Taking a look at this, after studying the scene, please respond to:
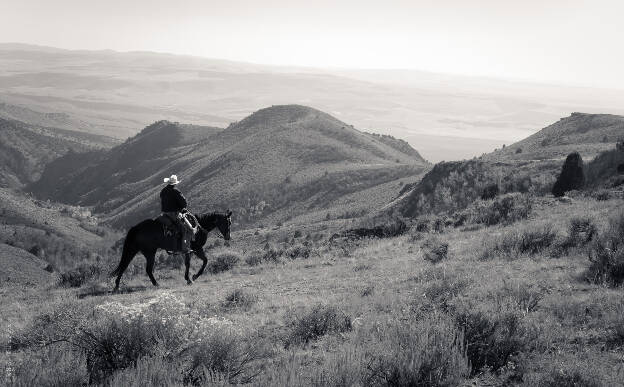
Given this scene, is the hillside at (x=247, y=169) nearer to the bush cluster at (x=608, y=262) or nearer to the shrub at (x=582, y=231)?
the shrub at (x=582, y=231)

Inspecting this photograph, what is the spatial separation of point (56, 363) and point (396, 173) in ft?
197

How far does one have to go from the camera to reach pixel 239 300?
1107 cm

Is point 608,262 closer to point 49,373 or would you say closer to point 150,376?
point 150,376

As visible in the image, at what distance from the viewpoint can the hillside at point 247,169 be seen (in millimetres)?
64688

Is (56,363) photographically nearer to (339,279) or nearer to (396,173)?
(339,279)

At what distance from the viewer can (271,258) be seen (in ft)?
61.5

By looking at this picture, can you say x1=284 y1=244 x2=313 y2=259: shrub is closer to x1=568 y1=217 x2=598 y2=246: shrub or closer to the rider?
the rider

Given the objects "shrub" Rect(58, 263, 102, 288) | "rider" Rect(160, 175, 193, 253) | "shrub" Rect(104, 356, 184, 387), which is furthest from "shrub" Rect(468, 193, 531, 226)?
"shrub" Rect(104, 356, 184, 387)

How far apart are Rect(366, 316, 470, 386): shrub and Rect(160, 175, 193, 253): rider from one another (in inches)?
360

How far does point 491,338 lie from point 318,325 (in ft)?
9.11

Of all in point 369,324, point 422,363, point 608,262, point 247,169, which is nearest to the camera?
point 422,363

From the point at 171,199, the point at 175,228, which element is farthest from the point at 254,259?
the point at 171,199

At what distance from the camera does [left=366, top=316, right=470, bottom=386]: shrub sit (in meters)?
5.45

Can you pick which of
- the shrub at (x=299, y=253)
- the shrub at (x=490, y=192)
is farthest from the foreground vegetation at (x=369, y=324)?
the shrub at (x=490, y=192)
